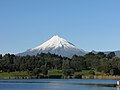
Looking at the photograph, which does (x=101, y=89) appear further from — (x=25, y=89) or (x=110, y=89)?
(x=25, y=89)

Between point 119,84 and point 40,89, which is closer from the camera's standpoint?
point 40,89

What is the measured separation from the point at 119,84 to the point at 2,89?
30912 millimetres

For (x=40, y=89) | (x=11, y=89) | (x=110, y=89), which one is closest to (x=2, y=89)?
(x=11, y=89)

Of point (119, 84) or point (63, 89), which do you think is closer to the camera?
point (63, 89)

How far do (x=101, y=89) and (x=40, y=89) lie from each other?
1405 cm

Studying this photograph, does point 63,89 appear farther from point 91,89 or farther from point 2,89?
point 2,89

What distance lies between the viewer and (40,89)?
356ft

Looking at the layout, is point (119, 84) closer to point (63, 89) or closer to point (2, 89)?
point (63, 89)

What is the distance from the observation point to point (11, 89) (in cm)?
10900

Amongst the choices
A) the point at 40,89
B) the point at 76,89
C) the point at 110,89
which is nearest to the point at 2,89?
the point at 40,89

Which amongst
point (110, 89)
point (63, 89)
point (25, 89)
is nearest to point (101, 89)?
point (110, 89)

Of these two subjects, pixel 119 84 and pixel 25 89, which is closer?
pixel 25 89

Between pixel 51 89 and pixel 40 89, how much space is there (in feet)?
8.33

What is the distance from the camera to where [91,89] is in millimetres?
107312
